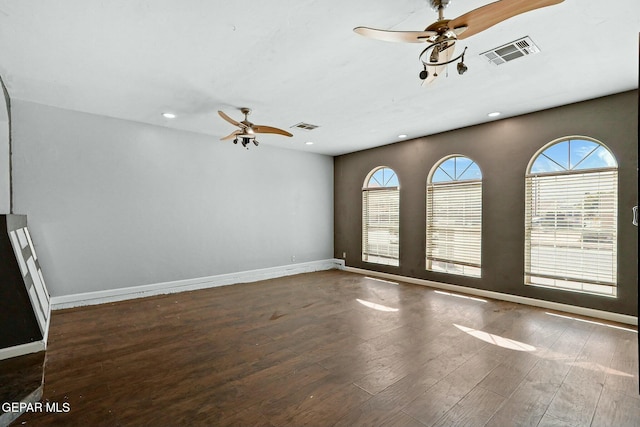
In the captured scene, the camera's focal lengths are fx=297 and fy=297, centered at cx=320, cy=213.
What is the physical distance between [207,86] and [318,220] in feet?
14.8

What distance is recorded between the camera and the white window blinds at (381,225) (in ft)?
21.6

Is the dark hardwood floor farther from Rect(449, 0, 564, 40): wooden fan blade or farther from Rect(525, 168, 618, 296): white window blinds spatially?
Rect(449, 0, 564, 40): wooden fan blade

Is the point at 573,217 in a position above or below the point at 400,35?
below

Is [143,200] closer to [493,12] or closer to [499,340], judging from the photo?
[493,12]

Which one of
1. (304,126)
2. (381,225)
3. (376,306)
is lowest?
(376,306)

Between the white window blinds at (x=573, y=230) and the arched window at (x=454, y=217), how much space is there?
799mm

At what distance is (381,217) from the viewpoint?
6875mm

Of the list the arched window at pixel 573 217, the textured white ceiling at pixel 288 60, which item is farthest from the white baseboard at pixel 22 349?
the arched window at pixel 573 217

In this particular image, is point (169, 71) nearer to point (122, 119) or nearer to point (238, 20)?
point (238, 20)

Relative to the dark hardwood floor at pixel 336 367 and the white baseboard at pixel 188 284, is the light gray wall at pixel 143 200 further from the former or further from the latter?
the dark hardwood floor at pixel 336 367

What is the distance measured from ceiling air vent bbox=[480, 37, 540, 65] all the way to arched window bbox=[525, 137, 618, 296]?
2142 millimetres

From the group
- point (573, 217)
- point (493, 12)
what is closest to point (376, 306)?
point (573, 217)

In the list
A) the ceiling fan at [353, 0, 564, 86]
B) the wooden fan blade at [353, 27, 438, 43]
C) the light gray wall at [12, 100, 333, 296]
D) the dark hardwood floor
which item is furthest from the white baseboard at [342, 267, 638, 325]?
the wooden fan blade at [353, 27, 438, 43]

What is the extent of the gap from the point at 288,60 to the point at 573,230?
14.8 feet
